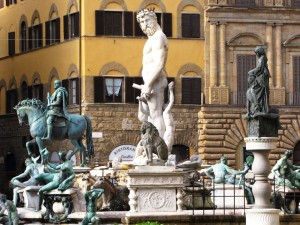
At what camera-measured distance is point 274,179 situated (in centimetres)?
4181

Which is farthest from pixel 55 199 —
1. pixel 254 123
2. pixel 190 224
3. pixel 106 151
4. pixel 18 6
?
pixel 18 6

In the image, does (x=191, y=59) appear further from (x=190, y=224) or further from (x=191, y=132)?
(x=190, y=224)

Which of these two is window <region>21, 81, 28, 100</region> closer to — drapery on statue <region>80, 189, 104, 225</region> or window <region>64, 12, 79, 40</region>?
window <region>64, 12, 79, 40</region>

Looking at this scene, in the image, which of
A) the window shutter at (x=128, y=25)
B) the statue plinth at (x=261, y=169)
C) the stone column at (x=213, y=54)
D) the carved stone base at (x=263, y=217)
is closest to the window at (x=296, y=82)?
the stone column at (x=213, y=54)

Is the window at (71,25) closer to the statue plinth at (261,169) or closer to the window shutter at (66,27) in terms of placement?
the window shutter at (66,27)

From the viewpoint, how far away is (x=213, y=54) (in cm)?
7600

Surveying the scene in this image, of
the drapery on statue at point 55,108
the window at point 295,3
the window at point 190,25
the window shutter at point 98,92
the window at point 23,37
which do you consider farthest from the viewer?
the window at point 23,37

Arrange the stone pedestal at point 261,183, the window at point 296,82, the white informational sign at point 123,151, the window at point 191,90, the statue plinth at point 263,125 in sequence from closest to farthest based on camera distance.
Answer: the stone pedestal at point 261,183, the statue plinth at point 263,125, the white informational sign at point 123,151, the window at point 191,90, the window at point 296,82

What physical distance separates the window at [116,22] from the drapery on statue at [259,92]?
1530 inches

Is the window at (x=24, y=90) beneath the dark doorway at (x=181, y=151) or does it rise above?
above

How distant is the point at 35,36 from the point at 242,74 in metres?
11.4

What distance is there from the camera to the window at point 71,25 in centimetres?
7575

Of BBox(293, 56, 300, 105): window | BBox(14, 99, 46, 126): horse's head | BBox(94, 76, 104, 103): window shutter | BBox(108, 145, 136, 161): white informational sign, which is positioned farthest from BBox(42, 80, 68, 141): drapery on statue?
BBox(293, 56, 300, 105): window

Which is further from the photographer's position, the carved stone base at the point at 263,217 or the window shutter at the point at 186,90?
the window shutter at the point at 186,90
